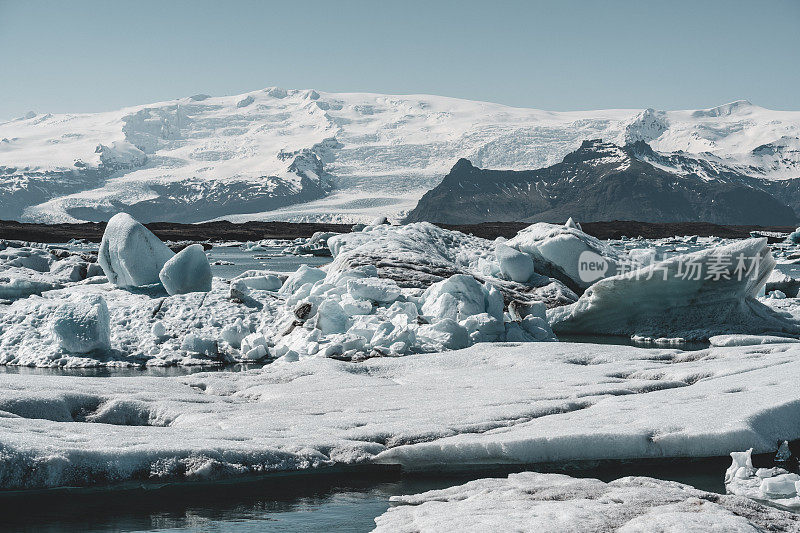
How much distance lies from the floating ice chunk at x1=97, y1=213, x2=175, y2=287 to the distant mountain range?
5315 inches

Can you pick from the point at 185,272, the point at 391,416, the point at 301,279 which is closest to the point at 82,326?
the point at 185,272

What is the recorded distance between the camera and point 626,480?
501cm

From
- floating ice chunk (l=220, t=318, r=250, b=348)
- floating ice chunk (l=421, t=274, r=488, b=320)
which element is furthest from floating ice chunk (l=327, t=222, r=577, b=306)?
floating ice chunk (l=220, t=318, r=250, b=348)

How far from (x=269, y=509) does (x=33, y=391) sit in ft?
9.83

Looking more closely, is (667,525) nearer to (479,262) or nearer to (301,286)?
(301,286)

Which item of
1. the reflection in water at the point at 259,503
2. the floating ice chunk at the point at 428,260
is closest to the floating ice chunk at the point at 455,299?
the floating ice chunk at the point at 428,260

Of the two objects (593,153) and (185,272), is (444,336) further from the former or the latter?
(593,153)

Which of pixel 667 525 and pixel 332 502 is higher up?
pixel 667 525

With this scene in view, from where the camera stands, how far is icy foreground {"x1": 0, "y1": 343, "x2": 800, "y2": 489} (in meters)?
5.31

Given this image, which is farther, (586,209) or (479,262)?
(586,209)

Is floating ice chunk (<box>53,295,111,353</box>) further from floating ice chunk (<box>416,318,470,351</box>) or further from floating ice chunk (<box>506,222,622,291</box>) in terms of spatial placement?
floating ice chunk (<box>506,222,622,291</box>)

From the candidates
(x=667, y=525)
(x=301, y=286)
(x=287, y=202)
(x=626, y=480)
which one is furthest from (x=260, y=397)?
(x=287, y=202)

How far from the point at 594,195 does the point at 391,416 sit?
160m

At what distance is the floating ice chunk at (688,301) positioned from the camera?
12.4 meters
